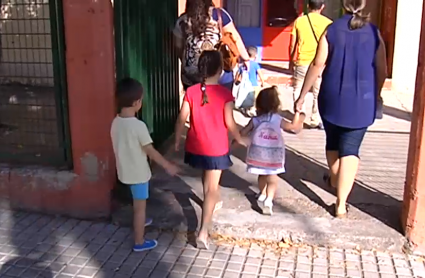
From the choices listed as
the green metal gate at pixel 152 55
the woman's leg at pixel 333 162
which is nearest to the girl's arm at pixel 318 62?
the woman's leg at pixel 333 162

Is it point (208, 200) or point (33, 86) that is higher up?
point (33, 86)

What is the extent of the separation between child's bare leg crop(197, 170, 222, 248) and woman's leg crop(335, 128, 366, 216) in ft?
3.11

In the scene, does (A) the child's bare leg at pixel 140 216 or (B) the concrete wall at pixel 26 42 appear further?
(B) the concrete wall at pixel 26 42

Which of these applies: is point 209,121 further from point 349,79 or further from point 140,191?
point 349,79

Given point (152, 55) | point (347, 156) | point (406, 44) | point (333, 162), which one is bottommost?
point (333, 162)

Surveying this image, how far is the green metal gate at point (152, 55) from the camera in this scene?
457cm

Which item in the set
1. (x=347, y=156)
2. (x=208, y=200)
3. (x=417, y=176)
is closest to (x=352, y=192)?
(x=347, y=156)

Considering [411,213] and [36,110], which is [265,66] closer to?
[36,110]

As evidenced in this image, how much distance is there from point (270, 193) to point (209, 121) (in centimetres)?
88

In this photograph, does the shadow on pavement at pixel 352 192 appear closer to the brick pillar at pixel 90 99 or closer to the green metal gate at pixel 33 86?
the brick pillar at pixel 90 99

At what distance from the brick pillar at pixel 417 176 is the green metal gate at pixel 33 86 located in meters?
2.67

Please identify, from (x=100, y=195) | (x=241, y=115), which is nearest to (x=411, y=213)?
(x=100, y=195)

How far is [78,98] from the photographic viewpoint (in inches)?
175

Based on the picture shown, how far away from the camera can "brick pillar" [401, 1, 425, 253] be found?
3.83 m
